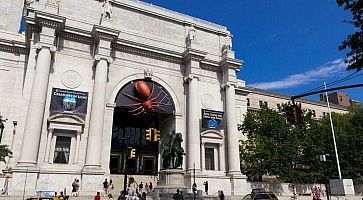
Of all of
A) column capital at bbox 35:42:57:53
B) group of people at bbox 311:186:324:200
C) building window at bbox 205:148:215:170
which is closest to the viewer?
column capital at bbox 35:42:57:53

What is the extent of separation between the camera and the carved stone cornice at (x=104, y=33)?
100.0 ft

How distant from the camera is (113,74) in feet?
107

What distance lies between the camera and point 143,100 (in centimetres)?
3284

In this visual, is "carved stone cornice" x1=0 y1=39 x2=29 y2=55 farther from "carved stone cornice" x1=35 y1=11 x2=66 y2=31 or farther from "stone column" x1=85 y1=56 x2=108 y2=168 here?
"stone column" x1=85 y1=56 x2=108 y2=168

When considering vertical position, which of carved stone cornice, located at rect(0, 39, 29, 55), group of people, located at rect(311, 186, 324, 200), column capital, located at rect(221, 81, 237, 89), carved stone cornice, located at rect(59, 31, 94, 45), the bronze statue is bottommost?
group of people, located at rect(311, 186, 324, 200)

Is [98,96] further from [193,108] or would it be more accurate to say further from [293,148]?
[293,148]

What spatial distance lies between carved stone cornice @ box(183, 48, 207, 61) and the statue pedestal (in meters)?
15.7

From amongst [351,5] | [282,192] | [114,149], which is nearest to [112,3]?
[114,149]

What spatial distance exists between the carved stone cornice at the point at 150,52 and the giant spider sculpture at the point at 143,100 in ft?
11.9

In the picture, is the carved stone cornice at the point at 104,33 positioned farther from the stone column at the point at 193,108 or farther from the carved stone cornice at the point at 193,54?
the stone column at the point at 193,108

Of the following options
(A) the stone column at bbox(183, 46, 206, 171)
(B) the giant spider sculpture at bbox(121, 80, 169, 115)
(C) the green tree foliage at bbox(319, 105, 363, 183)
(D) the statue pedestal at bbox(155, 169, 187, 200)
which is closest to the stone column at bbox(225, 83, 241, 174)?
(A) the stone column at bbox(183, 46, 206, 171)

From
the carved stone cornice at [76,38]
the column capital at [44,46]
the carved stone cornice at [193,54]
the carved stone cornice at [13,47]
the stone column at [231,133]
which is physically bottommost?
the stone column at [231,133]

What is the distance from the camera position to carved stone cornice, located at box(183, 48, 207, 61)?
117ft

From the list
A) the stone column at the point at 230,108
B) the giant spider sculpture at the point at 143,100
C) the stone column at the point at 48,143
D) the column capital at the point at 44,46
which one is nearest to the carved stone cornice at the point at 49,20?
the column capital at the point at 44,46
